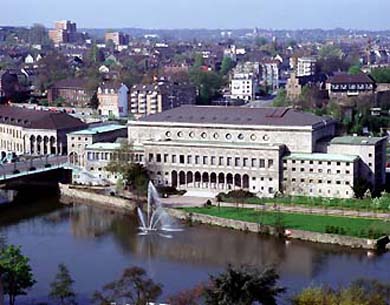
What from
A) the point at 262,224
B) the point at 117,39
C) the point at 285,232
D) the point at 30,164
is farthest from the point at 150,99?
the point at 117,39

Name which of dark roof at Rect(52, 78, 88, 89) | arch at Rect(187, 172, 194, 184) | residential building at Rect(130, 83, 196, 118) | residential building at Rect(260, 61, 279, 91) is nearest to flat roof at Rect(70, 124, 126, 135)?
A: arch at Rect(187, 172, 194, 184)

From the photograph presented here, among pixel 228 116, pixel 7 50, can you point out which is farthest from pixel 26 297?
pixel 7 50

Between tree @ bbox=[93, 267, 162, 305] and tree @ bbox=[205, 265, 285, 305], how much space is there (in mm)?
997

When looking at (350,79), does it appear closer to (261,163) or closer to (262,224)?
(261,163)

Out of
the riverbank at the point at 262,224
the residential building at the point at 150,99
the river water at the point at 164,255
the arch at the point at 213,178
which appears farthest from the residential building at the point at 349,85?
the river water at the point at 164,255

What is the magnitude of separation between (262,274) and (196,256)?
6525 mm

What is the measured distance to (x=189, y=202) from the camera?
77.4ft

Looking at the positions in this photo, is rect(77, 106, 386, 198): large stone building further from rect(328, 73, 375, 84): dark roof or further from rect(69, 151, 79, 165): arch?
rect(328, 73, 375, 84): dark roof

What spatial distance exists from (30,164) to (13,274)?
13887 millimetres


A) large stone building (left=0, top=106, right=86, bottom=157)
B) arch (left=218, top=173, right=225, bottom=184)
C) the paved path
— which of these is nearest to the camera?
the paved path

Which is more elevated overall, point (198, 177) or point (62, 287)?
point (198, 177)

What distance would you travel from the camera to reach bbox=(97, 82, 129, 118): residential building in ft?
139

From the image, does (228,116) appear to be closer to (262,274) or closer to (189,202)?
(189,202)

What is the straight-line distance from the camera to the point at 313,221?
20.9 meters
